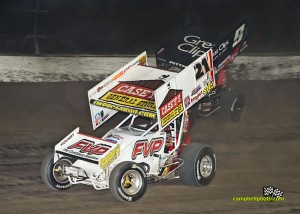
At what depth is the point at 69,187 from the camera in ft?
34.5

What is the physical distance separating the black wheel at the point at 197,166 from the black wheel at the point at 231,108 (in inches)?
130

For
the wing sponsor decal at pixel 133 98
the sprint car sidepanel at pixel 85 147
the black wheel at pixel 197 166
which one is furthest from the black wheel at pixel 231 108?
the sprint car sidepanel at pixel 85 147

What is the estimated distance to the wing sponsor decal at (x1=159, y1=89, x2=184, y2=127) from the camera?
1027 cm

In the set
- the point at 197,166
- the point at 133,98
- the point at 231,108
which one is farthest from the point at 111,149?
the point at 231,108

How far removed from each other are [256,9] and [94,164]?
9189 mm

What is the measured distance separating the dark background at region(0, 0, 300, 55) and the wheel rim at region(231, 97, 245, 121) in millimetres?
2917

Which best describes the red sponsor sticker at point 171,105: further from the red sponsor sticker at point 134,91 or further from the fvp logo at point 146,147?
the fvp logo at point 146,147

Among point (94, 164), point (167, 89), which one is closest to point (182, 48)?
point (167, 89)

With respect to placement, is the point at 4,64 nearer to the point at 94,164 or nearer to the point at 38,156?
the point at 38,156

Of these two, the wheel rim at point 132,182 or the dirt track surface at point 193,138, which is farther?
the dirt track surface at point 193,138

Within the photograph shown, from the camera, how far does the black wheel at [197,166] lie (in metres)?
10.6

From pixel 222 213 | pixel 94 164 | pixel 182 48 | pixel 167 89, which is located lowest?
pixel 222 213

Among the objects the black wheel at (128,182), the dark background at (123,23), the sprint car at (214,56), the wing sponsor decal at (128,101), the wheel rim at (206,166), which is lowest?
the black wheel at (128,182)

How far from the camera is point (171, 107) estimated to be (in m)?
10.5
